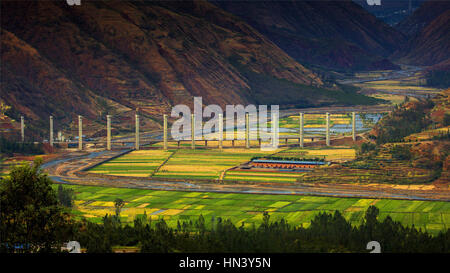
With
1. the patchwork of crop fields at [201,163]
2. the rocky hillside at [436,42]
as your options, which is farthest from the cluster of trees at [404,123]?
the rocky hillside at [436,42]

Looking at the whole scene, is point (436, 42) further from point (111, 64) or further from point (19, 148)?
point (19, 148)

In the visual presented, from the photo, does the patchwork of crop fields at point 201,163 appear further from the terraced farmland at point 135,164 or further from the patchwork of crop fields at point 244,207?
the patchwork of crop fields at point 244,207

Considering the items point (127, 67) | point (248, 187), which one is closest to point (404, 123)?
point (248, 187)

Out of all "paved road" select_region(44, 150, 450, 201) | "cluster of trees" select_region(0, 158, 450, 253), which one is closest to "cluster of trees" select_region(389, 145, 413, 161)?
"paved road" select_region(44, 150, 450, 201)

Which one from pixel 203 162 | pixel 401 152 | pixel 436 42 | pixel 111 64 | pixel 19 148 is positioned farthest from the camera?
pixel 436 42

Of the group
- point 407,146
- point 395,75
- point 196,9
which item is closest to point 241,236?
point 407,146

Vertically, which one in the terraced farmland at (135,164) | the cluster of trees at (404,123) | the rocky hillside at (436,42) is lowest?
the terraced farmland at (135,164)
